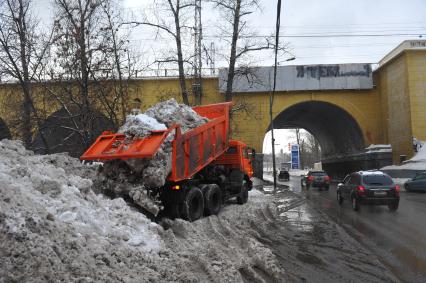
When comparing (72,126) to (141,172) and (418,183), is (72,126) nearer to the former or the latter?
(141,172)

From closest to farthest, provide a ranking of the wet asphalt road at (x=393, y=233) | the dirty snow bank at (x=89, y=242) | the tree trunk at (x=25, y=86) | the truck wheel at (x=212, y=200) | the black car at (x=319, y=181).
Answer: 1. the dirty snow bank at (x=89, y=242)
2. the wet asphalt road at (x=393, y=233)
3. the truck wheel at (x=212, y=200)
4. the tree trunk at (x=25, y=86)
5. the black car at (x=319, y=181)

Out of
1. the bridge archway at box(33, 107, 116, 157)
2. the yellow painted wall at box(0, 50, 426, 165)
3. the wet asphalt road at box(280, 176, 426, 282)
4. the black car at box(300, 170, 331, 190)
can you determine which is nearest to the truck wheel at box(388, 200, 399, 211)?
the wet asphalt road at box(280, 176, 426, 282)

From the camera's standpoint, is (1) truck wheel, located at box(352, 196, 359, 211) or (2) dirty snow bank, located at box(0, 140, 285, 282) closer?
(2) dirty snow bank, located at box(0, 140, 285, 282)

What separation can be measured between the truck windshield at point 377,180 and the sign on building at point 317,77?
858 inches

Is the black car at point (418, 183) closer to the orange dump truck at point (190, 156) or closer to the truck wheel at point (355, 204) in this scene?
the truck wheel at point (355, 204)

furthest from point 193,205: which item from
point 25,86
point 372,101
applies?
point 372,101

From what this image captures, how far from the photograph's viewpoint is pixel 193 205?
11.3 metres

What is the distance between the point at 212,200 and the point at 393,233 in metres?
5.02

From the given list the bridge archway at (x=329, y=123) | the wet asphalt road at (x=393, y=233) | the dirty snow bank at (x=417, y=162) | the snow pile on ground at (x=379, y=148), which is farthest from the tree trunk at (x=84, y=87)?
the snow pile on ground at (x=379, y=148)

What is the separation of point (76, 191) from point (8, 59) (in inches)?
668

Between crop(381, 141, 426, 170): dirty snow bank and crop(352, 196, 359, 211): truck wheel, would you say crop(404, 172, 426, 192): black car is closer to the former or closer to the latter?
crop(381, 141, 426, 170): dirty snow bank

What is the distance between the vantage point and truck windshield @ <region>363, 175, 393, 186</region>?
650 inches

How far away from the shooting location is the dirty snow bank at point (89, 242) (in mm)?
4537

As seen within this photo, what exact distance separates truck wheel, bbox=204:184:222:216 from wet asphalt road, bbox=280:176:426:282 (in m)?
3.79
